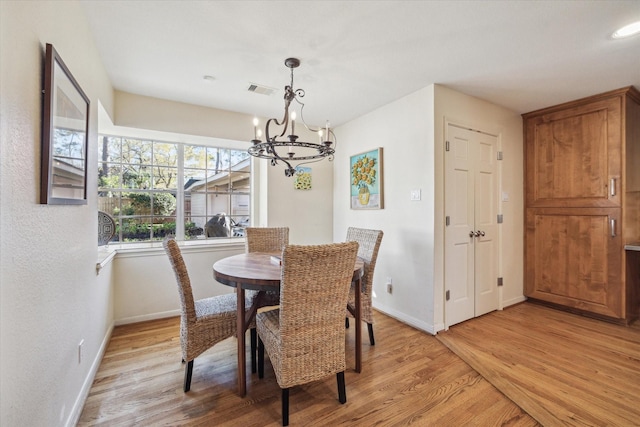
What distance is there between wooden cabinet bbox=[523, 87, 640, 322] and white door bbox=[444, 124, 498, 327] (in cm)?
69

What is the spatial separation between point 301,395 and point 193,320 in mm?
847

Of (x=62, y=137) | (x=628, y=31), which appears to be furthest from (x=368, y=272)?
(x=628, y=31)

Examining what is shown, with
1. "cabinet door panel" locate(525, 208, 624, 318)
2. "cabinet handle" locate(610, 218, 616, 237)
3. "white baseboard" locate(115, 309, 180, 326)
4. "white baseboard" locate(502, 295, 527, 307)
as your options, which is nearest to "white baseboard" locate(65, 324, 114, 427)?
"white baseboard" locate(115, 309, 180, 326)

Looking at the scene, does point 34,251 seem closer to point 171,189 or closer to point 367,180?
point 171,189

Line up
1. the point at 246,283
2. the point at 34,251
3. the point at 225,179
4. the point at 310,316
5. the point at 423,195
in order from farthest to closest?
1. the point at 225,179
2. the point at 423,195
3. the point at 246,283
4. the point at 310,316
5. the point at 34,251

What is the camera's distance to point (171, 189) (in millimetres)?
3305

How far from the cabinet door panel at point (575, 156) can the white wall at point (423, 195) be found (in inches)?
7.2

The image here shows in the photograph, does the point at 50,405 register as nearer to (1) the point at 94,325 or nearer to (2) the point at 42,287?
(2) the point at 42,287

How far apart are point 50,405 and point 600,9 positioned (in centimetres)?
358

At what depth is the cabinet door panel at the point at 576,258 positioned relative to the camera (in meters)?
2.86

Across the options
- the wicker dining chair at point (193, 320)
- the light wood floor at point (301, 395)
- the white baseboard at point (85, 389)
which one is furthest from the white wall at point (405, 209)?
the white baseboard at point (85, 389)

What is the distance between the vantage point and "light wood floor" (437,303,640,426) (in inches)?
65.0

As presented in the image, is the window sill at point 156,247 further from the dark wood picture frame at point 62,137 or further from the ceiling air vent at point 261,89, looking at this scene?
the ceiling air vent at point 261,89

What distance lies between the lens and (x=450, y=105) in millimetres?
2777
